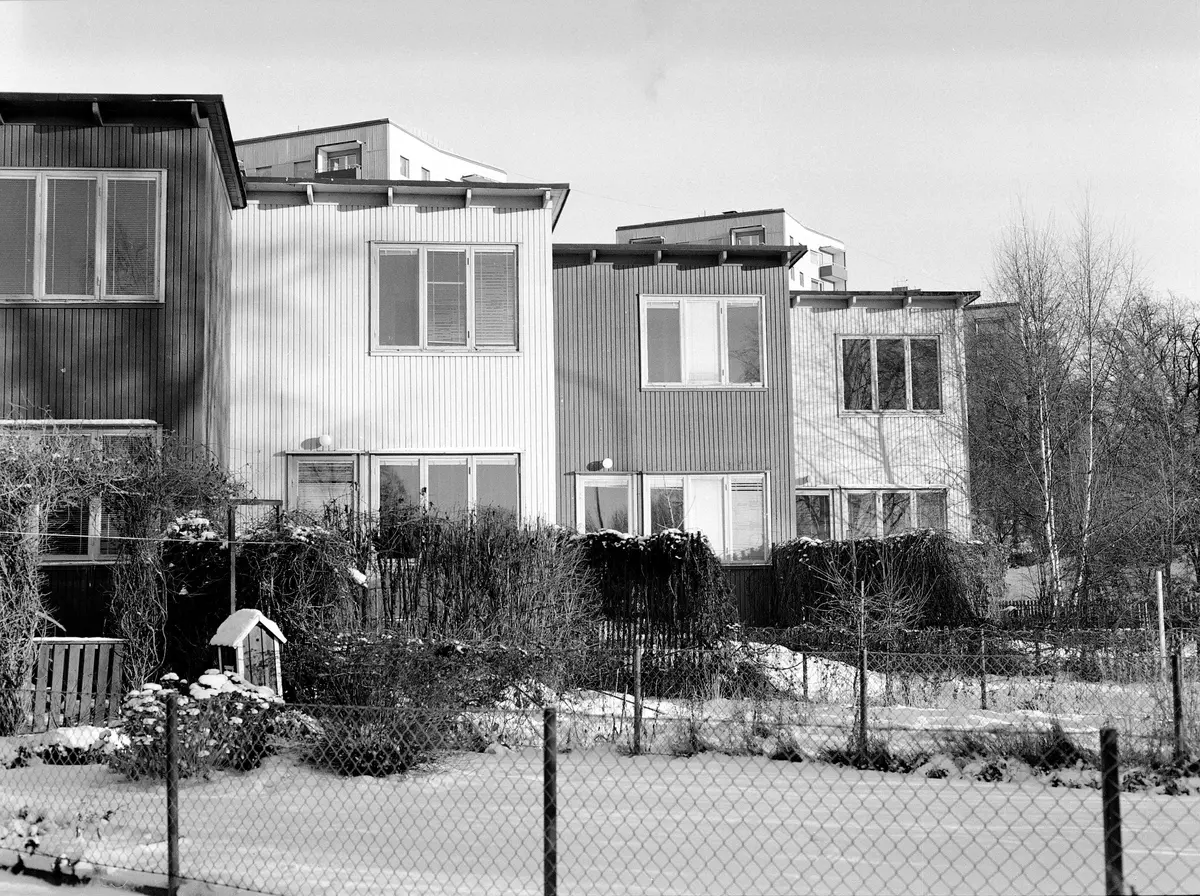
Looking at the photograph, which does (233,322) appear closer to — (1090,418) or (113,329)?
(113,329)

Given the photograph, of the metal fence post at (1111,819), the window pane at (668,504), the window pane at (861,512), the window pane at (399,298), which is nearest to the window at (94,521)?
the window pane at (399,298)

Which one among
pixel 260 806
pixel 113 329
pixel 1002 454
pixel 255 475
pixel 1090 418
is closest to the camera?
pixel 260 806

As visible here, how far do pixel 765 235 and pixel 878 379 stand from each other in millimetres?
38207

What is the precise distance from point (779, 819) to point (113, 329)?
34.8ft

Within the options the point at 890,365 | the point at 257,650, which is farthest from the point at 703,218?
the point at 257,650

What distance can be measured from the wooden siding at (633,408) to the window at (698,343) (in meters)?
0.18

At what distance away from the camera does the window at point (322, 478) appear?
16.8m

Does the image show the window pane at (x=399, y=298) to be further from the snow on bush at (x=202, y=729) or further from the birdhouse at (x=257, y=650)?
the snow on bush at (x=202, y=729)

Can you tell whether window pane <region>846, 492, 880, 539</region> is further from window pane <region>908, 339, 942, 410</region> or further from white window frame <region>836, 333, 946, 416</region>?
window pane <region>908, 339, 942, 410</region>

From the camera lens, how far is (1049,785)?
795 cm

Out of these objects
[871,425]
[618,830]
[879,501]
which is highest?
[871,425]

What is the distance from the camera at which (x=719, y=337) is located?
1964 cm

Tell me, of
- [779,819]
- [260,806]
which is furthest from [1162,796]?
[260,806]

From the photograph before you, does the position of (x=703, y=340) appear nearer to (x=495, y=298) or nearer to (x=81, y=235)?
(x=495, y=298)
